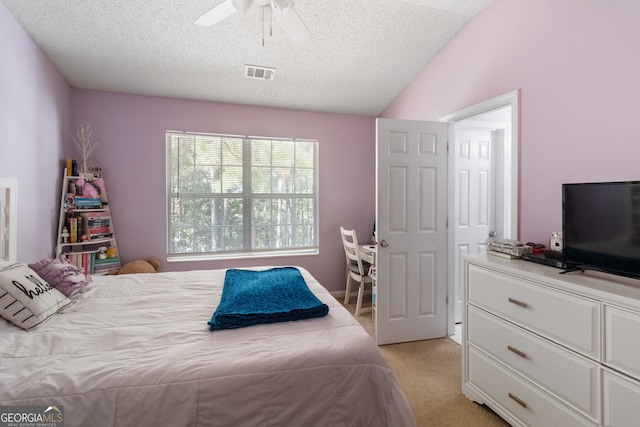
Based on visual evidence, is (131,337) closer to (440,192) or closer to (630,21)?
(440,192)

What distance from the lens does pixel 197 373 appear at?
1024 mm

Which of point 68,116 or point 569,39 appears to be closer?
point 569,39

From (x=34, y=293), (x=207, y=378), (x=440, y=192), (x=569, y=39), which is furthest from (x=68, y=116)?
(x=569, y=39)

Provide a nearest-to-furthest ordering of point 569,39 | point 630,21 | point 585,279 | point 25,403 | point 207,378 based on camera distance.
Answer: point 25,403 < point 207,378 < point 585,279 < point 630,21 < point 569,39

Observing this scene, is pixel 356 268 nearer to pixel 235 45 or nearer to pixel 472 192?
pixel 472 192

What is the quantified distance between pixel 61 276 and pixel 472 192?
3390 millimetres

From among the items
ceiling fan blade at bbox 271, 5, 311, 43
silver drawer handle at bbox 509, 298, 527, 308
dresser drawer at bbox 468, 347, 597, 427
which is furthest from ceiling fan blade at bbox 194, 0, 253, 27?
dresser drawer at bbox 468, 347, 597, 427

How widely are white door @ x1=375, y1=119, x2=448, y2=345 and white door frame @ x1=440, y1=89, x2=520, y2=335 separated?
0.26 ft

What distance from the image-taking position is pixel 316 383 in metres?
1.10

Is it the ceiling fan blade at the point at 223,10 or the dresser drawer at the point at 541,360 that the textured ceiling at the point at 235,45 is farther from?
the dresser drawer at the point at 541,360

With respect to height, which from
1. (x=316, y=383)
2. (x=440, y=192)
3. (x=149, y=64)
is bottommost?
(x=316, y=383)

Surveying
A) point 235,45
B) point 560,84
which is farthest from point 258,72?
point 560,84

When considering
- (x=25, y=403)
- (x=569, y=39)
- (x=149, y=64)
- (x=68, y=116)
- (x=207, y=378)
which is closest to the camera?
(x=25, y=403)

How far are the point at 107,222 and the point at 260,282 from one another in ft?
7.28
